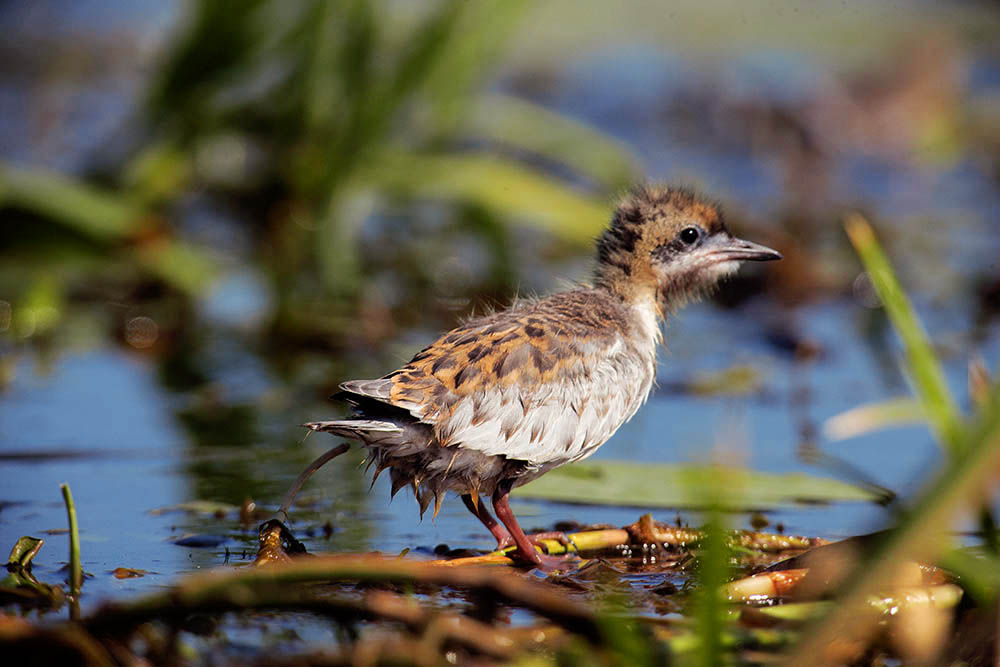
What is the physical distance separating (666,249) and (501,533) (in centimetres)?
145

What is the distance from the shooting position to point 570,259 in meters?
10.8

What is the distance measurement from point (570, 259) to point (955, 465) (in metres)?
8.23

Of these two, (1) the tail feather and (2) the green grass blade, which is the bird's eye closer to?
(1) the tail feather

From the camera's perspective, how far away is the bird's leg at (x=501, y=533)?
473 cm

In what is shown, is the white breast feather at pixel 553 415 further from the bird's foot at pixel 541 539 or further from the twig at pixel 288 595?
the twig at pixel 288 595

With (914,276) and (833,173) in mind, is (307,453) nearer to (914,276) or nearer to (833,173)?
(914,276)

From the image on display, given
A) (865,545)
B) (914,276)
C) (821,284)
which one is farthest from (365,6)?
(865,545)

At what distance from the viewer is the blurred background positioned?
566 cm

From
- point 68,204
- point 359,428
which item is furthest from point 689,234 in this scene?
point 68,204

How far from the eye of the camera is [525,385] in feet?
15.8

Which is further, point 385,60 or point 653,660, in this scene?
point 385,60

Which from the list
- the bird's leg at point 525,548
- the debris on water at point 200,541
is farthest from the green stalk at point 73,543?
the bird's leg at point 525,548

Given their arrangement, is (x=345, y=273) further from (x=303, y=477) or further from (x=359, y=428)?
(x=359, y=428)

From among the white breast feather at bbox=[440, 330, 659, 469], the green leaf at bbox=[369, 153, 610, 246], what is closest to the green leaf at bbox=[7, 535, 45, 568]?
the white breast feather at bbox=[440, 330, 659, 469]
